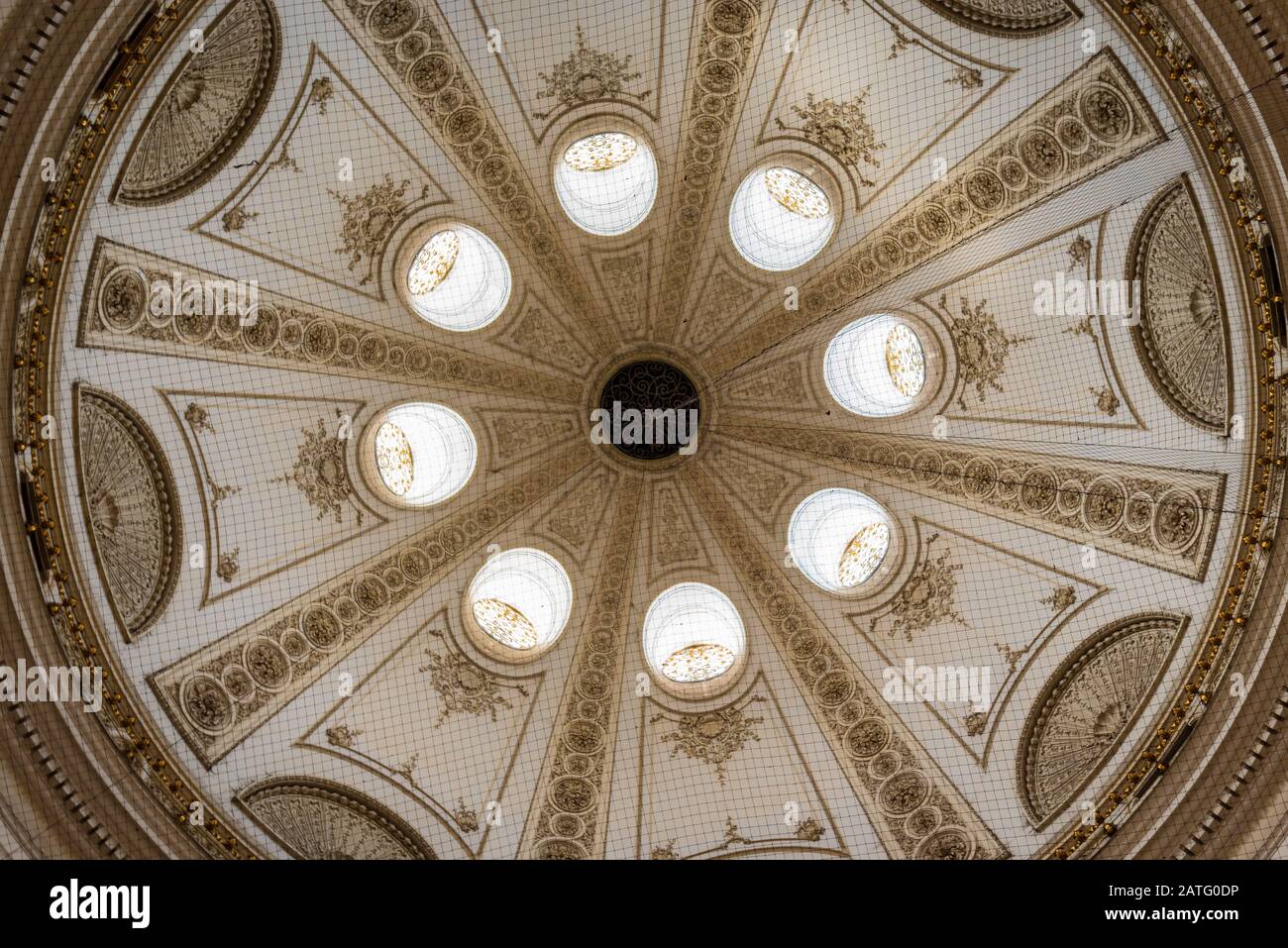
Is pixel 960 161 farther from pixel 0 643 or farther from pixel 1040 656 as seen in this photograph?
pixel 0 643

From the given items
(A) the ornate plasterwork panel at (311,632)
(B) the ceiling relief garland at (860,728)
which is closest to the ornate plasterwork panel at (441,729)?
(A) the ornate plasterwork panel at (311,632)

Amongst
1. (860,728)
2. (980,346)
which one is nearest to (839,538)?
(860,728)

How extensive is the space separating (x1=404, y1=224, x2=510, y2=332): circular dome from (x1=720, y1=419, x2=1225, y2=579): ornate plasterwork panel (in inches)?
111

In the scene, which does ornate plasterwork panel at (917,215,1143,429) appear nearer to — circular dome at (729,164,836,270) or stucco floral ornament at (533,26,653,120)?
circular dome at (729,164,836,270)

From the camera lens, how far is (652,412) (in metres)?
13.4

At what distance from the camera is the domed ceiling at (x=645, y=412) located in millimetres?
10016

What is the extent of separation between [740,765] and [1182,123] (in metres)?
6.85

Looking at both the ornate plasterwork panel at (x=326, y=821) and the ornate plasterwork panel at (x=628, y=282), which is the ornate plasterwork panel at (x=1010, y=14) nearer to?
the ornate plasterwork panel at (x=628, y=282)

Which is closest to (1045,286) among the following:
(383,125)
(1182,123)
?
(1182,123)

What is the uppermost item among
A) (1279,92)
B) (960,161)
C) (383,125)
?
(383,125)

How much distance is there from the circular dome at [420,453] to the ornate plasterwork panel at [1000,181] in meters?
2.81

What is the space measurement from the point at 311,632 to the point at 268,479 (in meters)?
1.51

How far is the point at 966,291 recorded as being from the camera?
11.7 m

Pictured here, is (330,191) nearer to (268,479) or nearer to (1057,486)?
(268,479)
